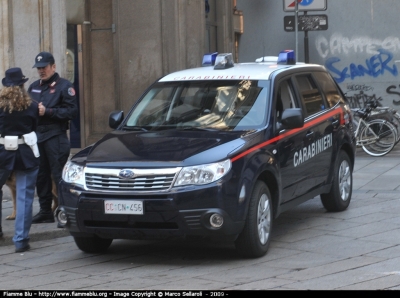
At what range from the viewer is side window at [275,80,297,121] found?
894cm

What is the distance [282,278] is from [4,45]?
232 inches

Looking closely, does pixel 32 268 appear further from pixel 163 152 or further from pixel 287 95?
pixel 287 95

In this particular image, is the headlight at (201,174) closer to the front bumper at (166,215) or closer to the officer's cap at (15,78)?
the front bumper at (166,215)

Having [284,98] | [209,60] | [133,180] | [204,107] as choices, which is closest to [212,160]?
[133,180]

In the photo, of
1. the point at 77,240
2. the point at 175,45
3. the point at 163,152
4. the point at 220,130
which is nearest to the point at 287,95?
the point at 220,130

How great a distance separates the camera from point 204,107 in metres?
8.85

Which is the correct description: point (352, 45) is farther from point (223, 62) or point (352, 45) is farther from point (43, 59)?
point (43, 59)

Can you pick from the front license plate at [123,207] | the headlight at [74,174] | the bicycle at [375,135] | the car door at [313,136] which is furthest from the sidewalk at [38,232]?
the bicycle at [375,135]

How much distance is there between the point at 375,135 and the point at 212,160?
9550 millimetres

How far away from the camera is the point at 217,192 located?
750 cm

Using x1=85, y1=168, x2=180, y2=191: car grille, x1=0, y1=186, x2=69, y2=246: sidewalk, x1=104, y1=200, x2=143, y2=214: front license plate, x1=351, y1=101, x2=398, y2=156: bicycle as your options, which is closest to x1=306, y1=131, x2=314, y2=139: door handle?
x1=85, y1=168, x2=180, y2=191: car grille

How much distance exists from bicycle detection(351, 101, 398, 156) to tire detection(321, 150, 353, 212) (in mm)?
6021

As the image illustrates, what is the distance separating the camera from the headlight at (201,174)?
7.52 meters

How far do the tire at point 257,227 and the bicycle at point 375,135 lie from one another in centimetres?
877
